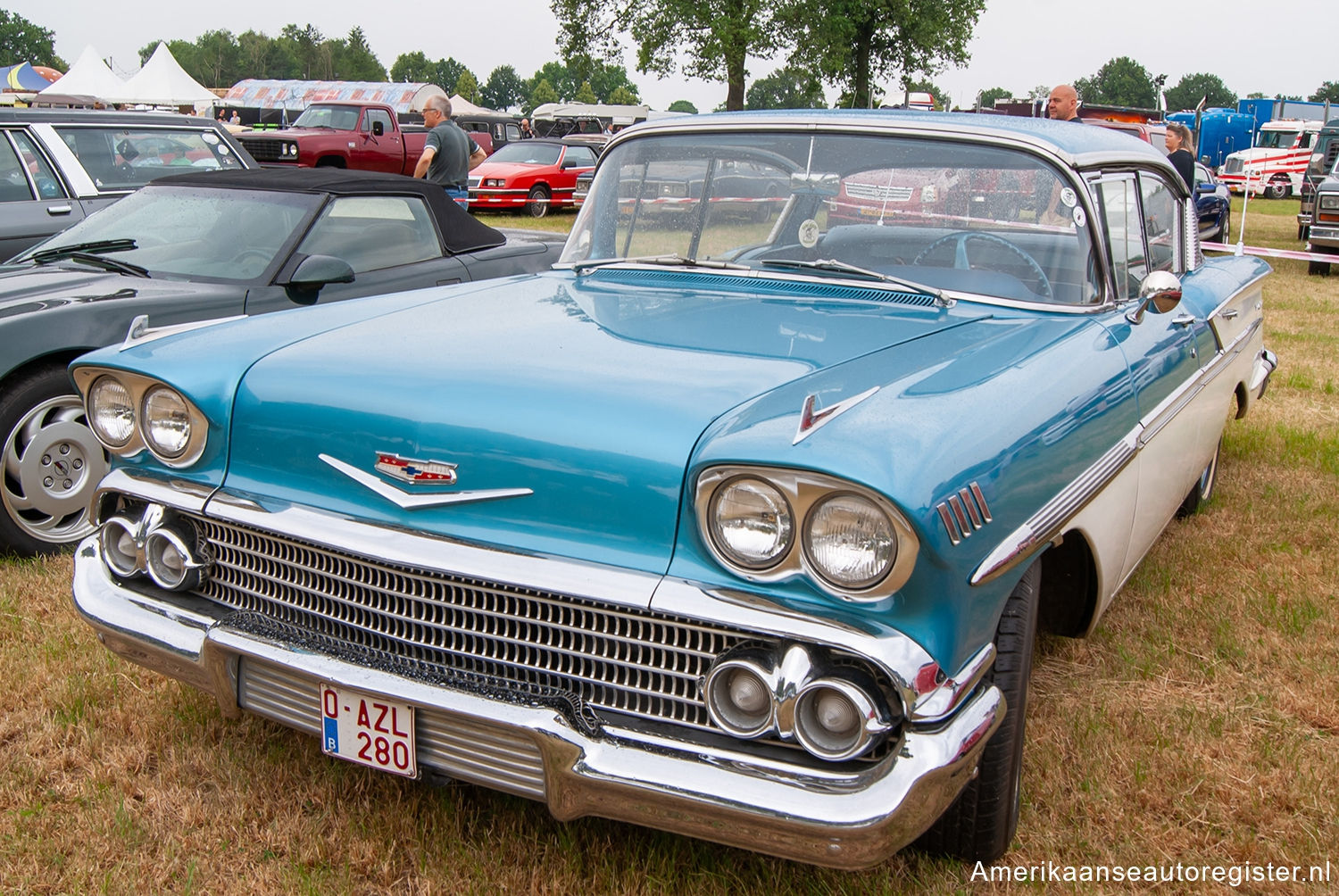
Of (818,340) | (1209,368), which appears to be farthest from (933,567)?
(1209,368)

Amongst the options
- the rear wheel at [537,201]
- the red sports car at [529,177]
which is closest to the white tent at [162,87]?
the red sports car at [529,177]

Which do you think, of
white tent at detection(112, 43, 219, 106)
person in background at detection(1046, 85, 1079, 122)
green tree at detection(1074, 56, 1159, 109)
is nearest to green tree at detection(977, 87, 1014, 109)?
person in background at detection(1046, 85, 1079, 122)

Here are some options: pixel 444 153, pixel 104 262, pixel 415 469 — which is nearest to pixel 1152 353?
pixel 415 469

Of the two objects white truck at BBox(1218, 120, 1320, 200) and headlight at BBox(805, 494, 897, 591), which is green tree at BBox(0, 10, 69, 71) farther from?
headlight at BBox(805, 494, 897, 591)

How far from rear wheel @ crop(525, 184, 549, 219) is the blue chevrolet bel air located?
15.7 metres

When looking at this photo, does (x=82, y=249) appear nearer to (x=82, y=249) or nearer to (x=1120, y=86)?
(x=82, y=249)

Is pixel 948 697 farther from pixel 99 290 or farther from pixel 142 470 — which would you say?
pixel 99 290

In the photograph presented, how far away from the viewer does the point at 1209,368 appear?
12.3ft

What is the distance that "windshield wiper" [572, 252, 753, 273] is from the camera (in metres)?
3.31

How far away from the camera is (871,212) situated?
125 inches

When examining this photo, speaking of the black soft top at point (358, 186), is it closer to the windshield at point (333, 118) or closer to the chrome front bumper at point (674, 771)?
the chrome front bumper at point (674, 771)

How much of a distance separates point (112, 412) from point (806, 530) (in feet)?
5.72

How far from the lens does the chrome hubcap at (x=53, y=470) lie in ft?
12.9

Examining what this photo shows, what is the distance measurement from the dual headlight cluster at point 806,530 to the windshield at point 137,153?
5.77 metres
